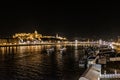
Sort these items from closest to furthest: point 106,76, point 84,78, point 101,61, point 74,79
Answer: point 84,78
point 106,76
point 74,79
point 101,61

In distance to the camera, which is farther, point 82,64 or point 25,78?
point 82,64

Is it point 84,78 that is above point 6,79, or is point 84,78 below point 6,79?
above

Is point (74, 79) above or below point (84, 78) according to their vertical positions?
below

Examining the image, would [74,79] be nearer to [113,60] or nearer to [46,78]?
[46,78]

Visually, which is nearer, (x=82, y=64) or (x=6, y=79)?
(x=6, y=79)

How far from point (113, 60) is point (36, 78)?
1889 centimetres

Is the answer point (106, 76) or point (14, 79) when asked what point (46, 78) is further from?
point (106, 76)

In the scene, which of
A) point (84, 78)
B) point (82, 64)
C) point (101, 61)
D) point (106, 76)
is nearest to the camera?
point (84, 78)

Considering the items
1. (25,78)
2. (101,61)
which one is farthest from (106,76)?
(101,61)

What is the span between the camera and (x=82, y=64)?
50.2m

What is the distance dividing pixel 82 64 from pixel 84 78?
33.3 meters

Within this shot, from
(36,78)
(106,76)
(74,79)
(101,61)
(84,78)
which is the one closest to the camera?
(84,78)

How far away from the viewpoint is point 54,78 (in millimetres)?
35875

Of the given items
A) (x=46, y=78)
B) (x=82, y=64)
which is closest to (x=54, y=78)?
(x=46, y=78)
